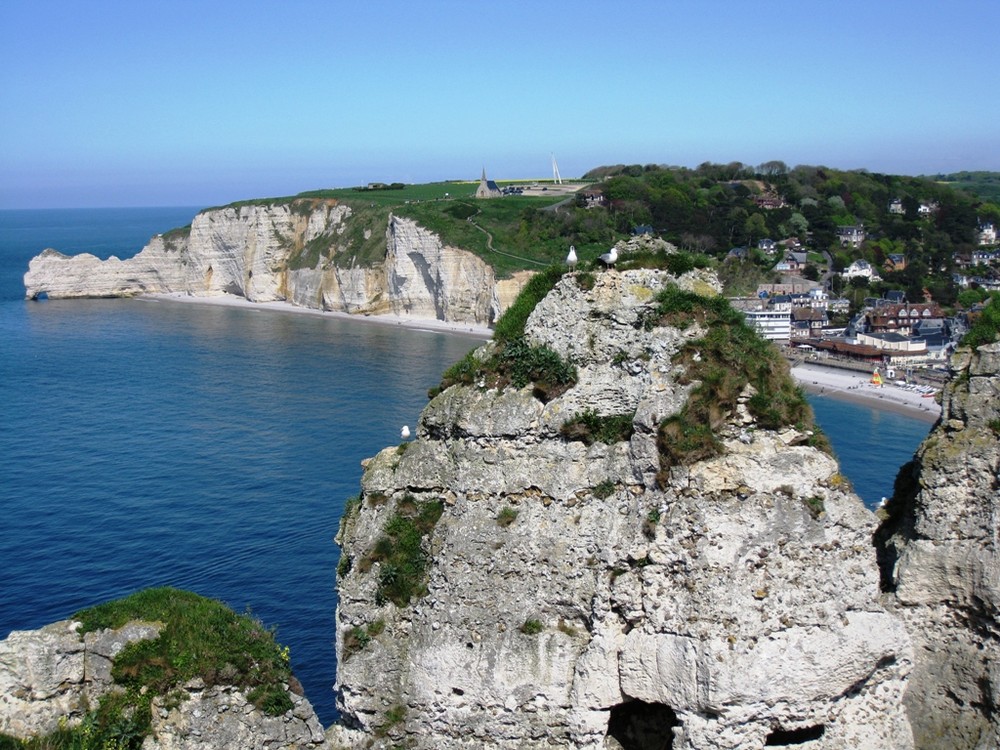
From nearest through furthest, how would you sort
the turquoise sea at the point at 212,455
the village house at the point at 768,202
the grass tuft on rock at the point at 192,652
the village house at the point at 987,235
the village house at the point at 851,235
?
the grass tuft on rock at the point at 192,652
the turquoise sea at the point at 212,455
the village house at the point at 851,235
the village house at the point at 987,235
the village house at the point at 768,202

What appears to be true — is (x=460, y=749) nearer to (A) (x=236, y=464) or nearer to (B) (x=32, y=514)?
(B) (x=32, y=514)

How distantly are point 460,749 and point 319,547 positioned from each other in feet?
82.8

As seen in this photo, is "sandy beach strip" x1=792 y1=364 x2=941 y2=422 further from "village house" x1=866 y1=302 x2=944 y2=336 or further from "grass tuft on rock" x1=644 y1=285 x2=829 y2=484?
"grass tuft on rock" x1=644 y1=285 x2=829 y2=484

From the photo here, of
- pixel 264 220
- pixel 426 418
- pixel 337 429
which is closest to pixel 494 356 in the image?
pixel 426 418

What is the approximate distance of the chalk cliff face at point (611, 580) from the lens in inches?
448

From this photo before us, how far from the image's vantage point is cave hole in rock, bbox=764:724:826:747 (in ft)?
38.9

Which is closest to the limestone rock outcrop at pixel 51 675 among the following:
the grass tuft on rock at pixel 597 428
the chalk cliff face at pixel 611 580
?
the chalk cliff face at pixel 611 580

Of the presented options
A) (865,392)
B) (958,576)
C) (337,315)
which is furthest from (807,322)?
(958,576)

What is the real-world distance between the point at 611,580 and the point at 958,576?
5.20m

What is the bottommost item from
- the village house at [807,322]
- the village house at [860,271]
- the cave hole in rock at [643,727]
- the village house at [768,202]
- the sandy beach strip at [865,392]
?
the sandy beach strip at [865,392]

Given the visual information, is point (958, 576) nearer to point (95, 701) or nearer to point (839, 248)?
point (95, 701)

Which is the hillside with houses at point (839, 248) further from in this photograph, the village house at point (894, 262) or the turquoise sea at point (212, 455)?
the turquoise sea at point (212, 455)

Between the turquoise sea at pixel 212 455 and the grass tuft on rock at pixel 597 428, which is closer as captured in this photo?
the grass tuft on rock at pixel 597 428

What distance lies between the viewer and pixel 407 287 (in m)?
109
